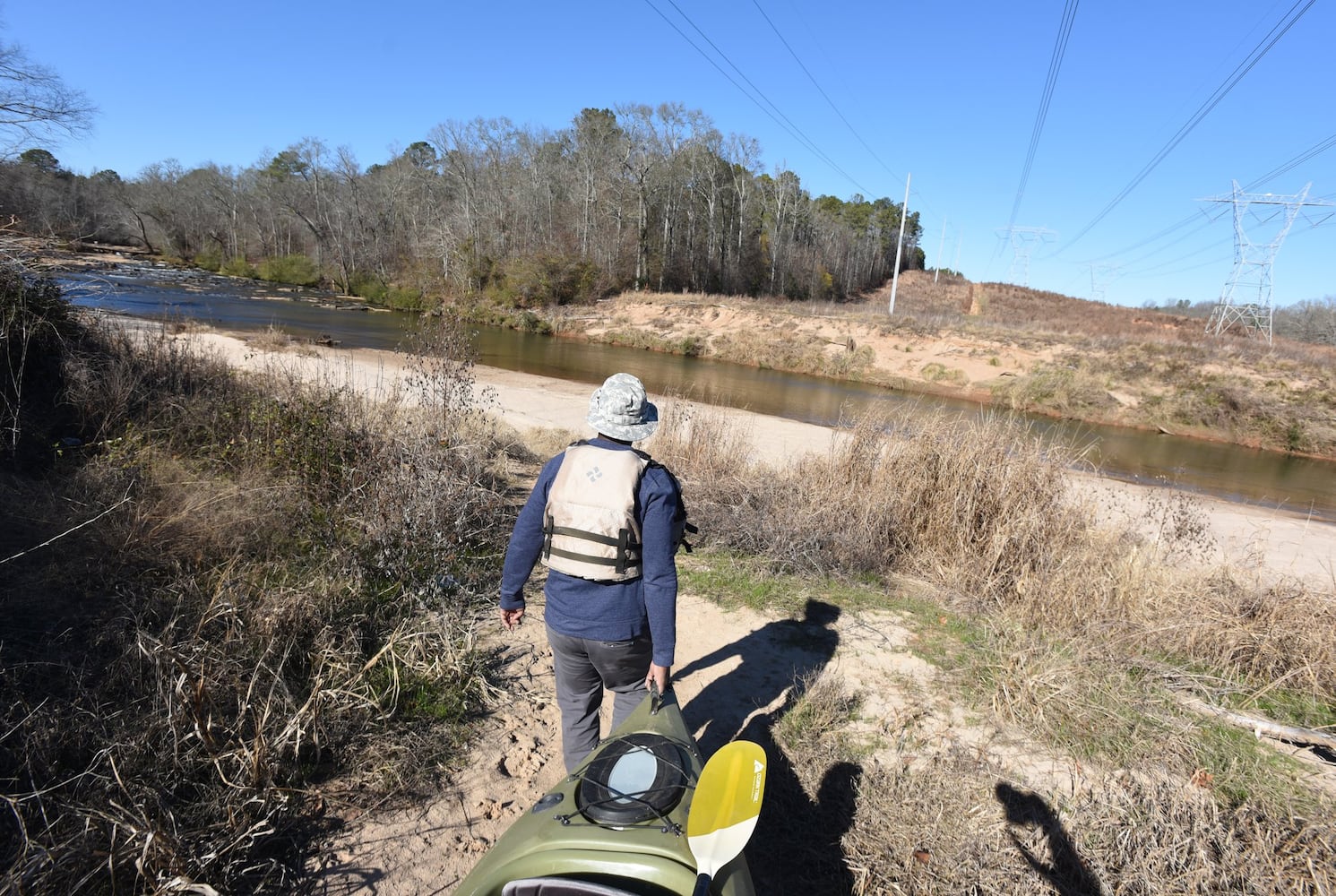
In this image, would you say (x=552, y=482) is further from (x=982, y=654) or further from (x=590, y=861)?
(x=982, y=654)

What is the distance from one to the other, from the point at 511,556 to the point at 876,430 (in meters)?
5.32

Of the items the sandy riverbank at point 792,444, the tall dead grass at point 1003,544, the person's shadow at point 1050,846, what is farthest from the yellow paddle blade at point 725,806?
the sandy riverbank at point 792,444

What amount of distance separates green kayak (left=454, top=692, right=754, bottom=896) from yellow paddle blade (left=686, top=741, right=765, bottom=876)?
2.3 inches

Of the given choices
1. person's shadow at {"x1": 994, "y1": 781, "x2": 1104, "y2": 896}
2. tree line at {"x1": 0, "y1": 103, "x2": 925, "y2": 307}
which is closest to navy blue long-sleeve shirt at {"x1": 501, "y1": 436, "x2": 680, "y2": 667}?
person's shadow at {"x1": 994, "y1": 781, "x2": 1104, "y2": 896}

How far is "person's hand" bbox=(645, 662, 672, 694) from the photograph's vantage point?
2760mm

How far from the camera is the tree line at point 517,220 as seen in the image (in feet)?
162

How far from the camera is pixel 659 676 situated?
277 centimetres

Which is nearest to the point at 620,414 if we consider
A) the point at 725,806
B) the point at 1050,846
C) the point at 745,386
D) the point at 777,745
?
the point at 725,806

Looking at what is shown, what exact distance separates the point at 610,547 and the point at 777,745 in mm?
1797

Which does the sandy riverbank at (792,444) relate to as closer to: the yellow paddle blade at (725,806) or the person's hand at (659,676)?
the person's hand at (659,676)

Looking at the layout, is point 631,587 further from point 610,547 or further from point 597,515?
point 597,515

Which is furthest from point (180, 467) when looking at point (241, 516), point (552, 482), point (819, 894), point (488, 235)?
point (488, 235)

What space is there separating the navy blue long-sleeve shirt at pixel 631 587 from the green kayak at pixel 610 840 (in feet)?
1.49

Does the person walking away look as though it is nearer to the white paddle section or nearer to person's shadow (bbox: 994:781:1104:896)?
the white paddle section
